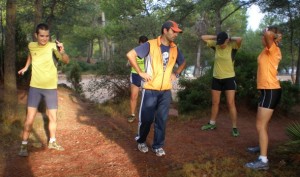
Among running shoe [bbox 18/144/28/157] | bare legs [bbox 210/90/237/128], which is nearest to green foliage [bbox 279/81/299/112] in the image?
bare legs [bbox 210/90/237/128]

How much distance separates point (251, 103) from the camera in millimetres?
9297

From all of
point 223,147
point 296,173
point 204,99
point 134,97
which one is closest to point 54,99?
point 134,97

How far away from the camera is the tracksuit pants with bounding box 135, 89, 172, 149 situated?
17.0 ft

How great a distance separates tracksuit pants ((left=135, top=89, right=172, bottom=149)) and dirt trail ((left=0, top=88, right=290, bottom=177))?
0.39m

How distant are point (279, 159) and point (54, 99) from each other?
11.8 feet

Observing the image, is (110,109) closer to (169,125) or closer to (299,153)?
(169,125)

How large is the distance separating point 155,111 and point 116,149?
1.03 metres

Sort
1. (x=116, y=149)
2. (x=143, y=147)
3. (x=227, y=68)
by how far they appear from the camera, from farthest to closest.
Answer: (x=227, y=68) < (x=116, y=149) < (x=143, y=147)

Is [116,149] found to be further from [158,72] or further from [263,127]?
[263,127]

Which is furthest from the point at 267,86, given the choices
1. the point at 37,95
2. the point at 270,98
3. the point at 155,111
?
the point at 37,95

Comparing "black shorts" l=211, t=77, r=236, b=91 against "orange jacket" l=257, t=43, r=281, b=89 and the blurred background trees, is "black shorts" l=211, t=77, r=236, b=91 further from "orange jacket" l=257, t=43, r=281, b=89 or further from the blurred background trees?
the blurred background trees

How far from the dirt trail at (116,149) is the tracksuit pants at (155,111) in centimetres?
39

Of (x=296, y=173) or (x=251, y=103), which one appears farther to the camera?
(x=251, y=103)

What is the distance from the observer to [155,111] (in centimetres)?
537
